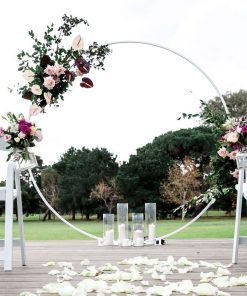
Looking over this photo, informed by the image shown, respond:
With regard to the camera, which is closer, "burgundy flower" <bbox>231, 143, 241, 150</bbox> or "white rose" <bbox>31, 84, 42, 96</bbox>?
"burgundy flower" <bbox>231, 143, 241, 150</bbox>

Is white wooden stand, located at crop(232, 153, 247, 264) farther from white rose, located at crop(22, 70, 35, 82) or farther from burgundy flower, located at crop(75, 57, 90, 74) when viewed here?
white rose, located at crop(22, 70, 35, 82)

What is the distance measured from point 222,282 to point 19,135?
1.80 m

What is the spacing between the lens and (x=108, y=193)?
321 inches

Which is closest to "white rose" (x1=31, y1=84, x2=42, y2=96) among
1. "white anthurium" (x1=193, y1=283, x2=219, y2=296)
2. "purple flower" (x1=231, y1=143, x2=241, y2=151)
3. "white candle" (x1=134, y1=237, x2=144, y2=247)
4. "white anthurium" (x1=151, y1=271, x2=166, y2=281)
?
"purple flower" (x1=231, y1=143, x2=241, y2=151)

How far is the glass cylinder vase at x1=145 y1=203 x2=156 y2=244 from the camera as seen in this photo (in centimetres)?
509

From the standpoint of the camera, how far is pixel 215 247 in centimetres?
474

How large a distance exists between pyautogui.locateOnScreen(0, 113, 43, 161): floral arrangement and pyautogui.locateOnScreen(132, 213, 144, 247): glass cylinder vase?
5.09 ft

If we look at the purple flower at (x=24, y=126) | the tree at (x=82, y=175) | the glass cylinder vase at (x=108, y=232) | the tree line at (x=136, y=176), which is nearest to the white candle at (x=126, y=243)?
the glass cylinder vase at (x=108, y=232)

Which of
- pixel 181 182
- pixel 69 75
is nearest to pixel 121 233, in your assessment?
pixel 69 75

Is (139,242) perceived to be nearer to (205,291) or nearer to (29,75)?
(29,75)

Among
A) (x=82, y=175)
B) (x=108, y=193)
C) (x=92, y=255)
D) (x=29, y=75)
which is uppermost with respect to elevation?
(x=29, y=75)

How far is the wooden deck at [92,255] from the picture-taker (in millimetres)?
2777

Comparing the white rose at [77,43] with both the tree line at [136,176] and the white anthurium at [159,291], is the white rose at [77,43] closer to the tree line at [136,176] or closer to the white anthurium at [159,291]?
the white anthurium at [159,291]

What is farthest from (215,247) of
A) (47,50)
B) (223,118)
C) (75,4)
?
(75,4)
